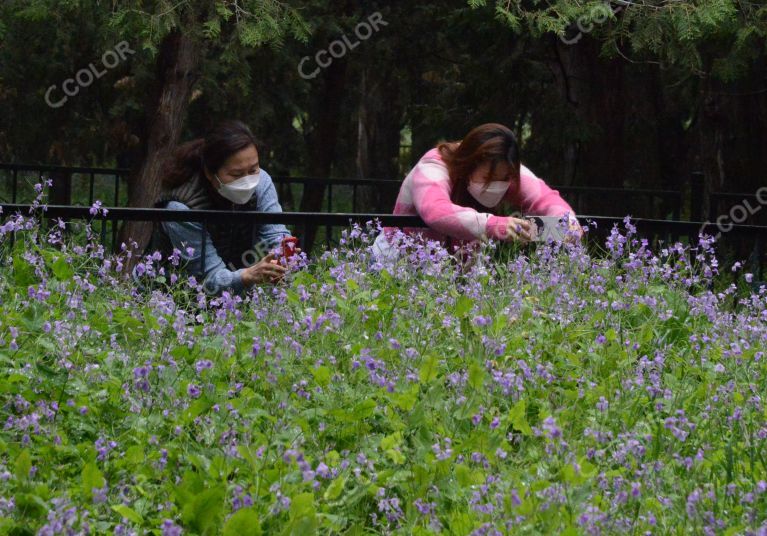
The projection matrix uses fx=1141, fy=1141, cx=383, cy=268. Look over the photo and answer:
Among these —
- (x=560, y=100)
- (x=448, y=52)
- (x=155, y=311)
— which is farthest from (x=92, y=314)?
(x=448, y=52)

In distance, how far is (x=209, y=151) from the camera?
6.10 meters

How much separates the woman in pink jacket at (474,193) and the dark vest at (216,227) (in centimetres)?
74

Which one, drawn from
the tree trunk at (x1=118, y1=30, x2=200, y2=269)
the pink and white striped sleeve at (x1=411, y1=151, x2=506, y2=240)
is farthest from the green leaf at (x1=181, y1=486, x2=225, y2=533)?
the tree trunk at (x1=118, y1=30, x2=200, y2=269)

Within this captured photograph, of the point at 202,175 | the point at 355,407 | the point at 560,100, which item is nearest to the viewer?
the point at 355,407

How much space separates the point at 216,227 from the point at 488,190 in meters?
1.58

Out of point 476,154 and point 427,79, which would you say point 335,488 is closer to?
point 476,154

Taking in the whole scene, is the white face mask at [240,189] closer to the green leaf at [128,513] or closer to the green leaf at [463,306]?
the green leaf at [463,306]

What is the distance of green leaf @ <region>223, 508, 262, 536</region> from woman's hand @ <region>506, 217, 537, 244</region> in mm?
3456

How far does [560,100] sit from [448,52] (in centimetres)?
540

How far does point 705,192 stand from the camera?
1266 cm

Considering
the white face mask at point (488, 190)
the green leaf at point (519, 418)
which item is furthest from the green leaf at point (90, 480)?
the white face mask at point (488, 190)

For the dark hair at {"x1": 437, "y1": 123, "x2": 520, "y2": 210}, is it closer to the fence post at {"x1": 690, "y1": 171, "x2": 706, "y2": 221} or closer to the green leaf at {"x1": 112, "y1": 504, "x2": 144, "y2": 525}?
the green leaf at {"x1": 112, "y1": 504, "x2": 144, "y2": 525}

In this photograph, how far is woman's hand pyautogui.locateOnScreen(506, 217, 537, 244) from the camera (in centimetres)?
622

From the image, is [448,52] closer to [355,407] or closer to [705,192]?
[705,192]
